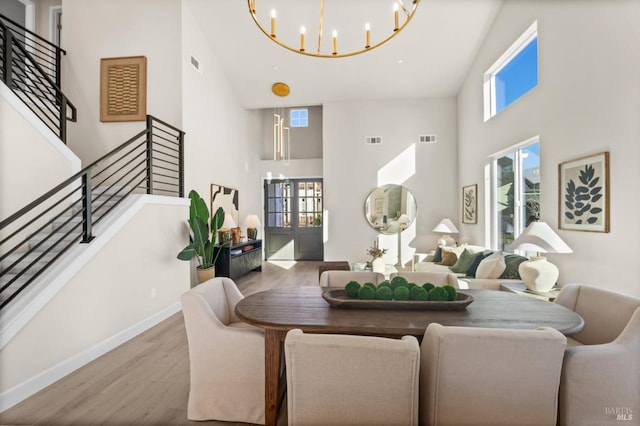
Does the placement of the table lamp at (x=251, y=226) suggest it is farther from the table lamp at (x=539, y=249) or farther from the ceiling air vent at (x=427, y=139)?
the table lamp at (x=539, y=249)

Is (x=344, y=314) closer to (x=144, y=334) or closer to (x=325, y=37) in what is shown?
(x=144, y=334)

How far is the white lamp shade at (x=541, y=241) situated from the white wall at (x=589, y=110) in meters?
0.37

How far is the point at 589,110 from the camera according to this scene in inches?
112

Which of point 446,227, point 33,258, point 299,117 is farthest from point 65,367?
point 299,117

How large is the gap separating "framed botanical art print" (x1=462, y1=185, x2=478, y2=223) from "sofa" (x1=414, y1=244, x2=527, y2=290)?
859mm

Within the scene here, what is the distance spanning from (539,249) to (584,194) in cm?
78

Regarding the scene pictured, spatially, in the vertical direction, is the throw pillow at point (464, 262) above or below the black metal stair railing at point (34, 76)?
below

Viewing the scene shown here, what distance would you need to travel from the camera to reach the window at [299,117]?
8.48 meters

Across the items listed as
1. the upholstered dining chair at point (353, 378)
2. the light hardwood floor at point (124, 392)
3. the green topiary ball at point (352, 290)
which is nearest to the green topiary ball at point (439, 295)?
the green topiary ball at point (352, 290)

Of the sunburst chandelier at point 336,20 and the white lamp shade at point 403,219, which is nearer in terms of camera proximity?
the sunburst chandelier at point 336,20

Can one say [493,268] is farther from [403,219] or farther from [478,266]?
[403,219]

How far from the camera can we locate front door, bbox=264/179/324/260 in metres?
8.55

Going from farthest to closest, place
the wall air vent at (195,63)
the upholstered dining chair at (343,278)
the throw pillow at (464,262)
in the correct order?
1. the wall air vent at (195,63)
2. the throw pillow at (464,262)
3. the upholstered dining chair at (343,278)

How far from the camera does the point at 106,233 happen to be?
295cm
